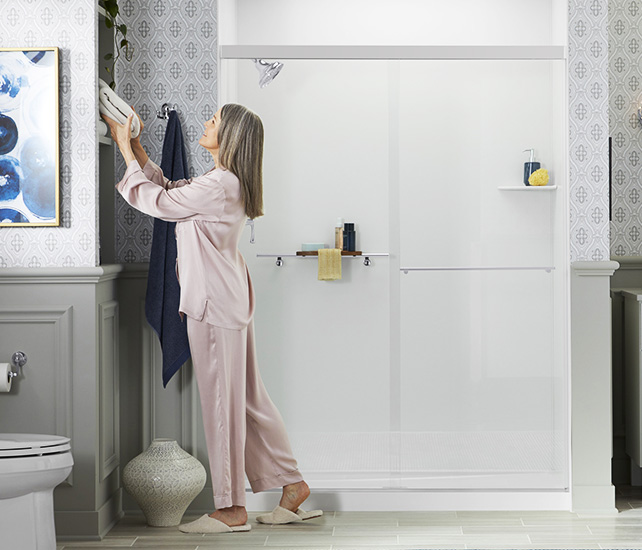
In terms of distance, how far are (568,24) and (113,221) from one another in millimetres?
2044

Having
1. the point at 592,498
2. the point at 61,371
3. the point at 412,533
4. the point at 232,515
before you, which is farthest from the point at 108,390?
the point at 592,498

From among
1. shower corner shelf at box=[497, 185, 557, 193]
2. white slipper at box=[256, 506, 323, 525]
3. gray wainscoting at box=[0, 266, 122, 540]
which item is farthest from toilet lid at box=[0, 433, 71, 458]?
shower corner shelf at box=[497, 185, 557, 193]

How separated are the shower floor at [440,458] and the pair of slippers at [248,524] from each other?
0.20 m

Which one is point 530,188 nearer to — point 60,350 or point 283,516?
point 283,516

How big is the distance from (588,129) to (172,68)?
1723 mm

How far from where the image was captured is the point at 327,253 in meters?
3.45

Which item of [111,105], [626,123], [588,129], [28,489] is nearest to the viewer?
[28,489]

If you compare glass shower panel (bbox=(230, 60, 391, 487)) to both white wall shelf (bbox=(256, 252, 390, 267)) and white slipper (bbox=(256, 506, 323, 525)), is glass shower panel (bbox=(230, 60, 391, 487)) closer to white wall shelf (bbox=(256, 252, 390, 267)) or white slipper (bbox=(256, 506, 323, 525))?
white wall shelf (bbox=(256, 252, 390, 267))

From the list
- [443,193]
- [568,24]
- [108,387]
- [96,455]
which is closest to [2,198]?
[108,387]

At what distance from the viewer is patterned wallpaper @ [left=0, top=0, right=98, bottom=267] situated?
311 cm

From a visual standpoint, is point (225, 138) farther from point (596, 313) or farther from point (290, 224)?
point (596, 313)

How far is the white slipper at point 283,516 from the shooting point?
10.8 feet

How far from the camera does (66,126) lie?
3.11 metres

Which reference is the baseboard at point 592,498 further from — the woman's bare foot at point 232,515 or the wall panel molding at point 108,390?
the wall panel molding at point 108,390
